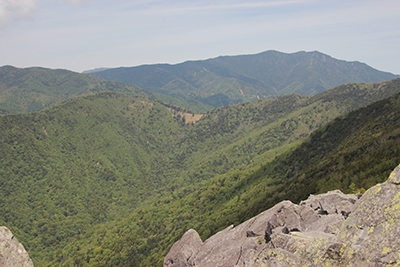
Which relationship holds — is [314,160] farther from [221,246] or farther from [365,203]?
[365,203]

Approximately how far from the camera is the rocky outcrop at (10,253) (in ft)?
110

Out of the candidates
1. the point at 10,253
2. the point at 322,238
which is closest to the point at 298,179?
the point at 322,238

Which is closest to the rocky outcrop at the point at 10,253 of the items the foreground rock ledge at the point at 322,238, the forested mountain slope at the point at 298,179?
the foreground rock ledge at the point at 322,238

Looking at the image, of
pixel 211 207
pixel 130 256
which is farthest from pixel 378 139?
pixel 130 256

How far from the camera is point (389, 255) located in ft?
50.0

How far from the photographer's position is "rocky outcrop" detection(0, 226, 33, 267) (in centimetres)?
3360

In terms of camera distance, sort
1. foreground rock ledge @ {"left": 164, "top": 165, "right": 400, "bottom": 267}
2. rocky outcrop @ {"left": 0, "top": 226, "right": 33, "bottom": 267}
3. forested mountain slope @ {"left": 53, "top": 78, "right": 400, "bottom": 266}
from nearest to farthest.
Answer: foreground rock ledge @ {"left": 164, "top": 165, "right": 400, "bottom": 267} < rocky outcrop @ {"left": 0, "top": 226, "right": 33, "bottom": 267} < forested mountain slope @ {"left": 53, "top": 78, "right": 400, "bottom": 266}

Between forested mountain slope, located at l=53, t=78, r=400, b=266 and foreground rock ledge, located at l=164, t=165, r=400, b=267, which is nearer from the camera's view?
foreground rock ledge, located at l=164, t=165, r=400, b=267

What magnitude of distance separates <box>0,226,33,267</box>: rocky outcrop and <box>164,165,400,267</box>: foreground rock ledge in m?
22.1

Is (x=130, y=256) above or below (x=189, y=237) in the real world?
below

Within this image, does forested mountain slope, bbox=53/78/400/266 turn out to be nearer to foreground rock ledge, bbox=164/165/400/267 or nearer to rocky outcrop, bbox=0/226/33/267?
foreground rock ledge, bbox=164/165/400/267

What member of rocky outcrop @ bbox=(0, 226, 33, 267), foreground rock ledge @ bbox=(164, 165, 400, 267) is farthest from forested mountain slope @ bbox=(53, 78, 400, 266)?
rocky outcrop @ bbox=(0, 226, 33, 267)

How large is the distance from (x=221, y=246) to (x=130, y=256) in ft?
533

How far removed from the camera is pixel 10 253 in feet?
114
